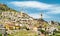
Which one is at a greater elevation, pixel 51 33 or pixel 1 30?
pixel 1 30

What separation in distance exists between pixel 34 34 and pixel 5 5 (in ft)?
164

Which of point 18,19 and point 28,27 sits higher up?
point 18,19

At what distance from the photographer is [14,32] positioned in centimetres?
3903

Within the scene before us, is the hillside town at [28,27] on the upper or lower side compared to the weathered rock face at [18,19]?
lower

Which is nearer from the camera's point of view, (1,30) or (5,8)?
(1,30)

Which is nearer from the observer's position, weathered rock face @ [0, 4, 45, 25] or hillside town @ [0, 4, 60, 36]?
hillside town @ [0, 4, 60, 36]

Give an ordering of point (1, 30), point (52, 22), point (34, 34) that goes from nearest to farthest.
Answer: point (1, 30)
point (34, 34)
point (52, 22)

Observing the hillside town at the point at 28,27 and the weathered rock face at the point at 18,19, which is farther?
the weathered rock face at the point at 18,19

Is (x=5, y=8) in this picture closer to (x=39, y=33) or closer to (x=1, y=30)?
(x=39, y=33)

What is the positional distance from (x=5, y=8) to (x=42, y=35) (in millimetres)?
49962

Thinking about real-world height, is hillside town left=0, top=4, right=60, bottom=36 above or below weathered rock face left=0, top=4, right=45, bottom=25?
below

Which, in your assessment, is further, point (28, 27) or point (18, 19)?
point (18, 19)

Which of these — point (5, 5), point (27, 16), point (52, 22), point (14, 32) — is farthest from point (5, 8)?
point (14, 32)

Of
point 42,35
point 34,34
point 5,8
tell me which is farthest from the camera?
point 5,8
